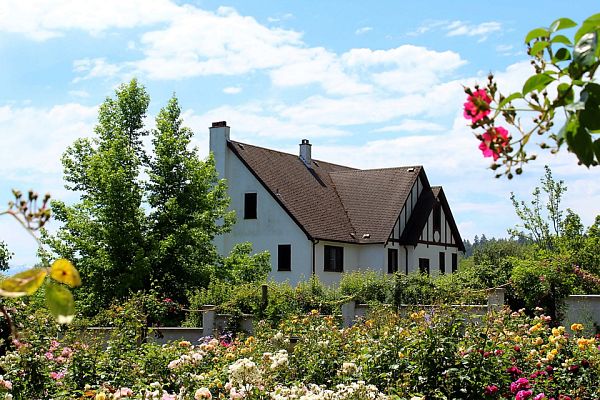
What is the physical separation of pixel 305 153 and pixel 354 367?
2785 cm

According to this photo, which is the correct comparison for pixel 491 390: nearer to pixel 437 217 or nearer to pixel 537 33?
pixel 537 33

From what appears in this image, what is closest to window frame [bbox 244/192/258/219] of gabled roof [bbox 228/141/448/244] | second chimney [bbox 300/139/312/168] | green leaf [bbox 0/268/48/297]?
gabled roof [bbox 228/141/448/244]

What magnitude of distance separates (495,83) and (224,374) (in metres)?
5.58

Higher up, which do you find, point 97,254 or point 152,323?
point 97,254

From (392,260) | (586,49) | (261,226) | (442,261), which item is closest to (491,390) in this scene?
(586,49)

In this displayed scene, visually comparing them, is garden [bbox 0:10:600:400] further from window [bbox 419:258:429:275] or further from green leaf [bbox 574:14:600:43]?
window [bbox 419:258:429:275]

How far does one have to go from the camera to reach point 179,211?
23203 mm

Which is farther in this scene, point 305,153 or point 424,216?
point 305,153

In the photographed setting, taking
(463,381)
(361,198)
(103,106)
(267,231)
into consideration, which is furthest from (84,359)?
(361,198)

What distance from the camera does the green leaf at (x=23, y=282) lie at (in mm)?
1454

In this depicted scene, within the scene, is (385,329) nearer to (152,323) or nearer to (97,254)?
(152,323)

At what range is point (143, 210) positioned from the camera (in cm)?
2308

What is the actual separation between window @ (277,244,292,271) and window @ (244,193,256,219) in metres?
1.79

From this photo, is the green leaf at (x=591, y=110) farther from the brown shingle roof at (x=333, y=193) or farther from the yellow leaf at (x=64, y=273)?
the brown shingle roof at (x=333, y=193)
